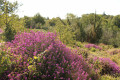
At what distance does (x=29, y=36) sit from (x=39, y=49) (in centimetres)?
66

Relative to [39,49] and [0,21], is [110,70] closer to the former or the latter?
[39,49]

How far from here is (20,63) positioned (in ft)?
8.80

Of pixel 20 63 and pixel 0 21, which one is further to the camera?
pixel 0 21

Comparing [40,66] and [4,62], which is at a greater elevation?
[4,62]

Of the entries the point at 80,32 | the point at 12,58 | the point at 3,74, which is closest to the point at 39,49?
the point at 12,58

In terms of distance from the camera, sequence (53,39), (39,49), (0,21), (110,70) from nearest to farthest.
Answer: (39,49) → (53,39) → (110,70) → (0,21)

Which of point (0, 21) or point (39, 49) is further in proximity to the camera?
point (0, 21)

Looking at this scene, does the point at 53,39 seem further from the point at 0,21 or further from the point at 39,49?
the point at 0,21

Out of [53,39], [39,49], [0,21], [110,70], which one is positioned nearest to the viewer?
[39,49]

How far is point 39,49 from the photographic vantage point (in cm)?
322

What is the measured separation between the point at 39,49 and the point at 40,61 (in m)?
0.56

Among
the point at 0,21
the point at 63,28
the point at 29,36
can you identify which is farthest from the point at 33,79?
the point at 63,28

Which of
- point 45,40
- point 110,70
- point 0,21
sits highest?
point 0,21

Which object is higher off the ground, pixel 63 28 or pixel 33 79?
pixel 63 28
